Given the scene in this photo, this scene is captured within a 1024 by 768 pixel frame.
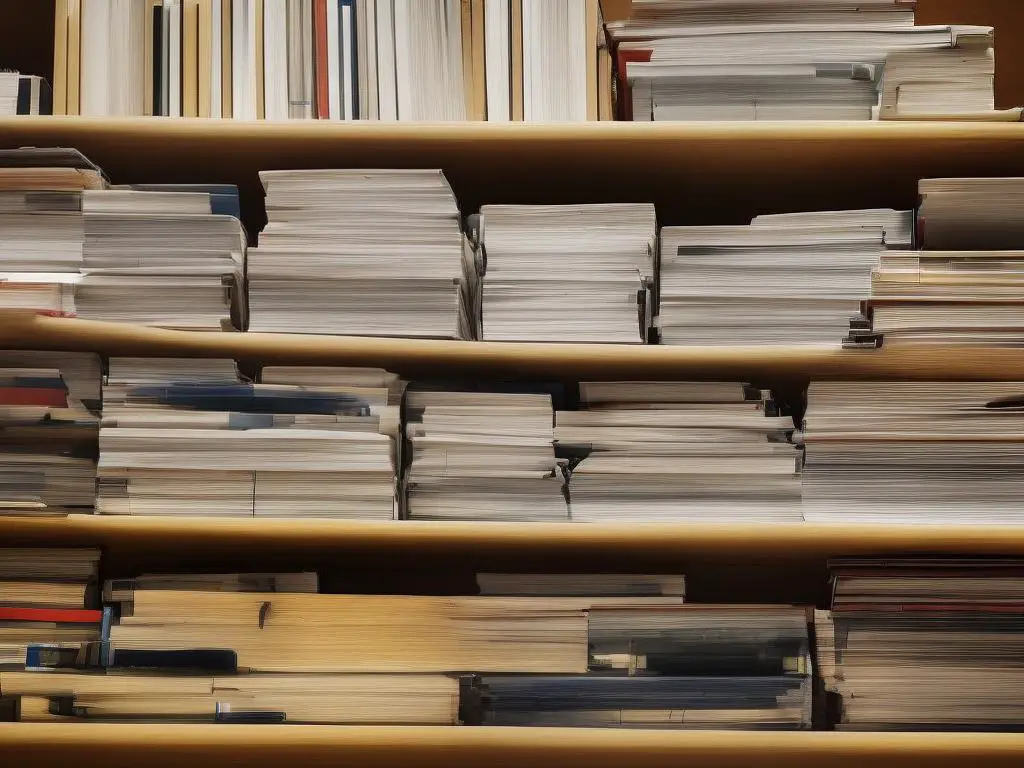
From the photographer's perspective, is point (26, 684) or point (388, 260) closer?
point (26, 684)

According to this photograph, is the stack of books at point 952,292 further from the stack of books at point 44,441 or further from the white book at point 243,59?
the stack of books at point 44,441

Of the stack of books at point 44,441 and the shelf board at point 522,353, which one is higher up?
the shelf board at point 522,353

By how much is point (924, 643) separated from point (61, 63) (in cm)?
158

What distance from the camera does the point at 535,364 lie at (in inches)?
61.2

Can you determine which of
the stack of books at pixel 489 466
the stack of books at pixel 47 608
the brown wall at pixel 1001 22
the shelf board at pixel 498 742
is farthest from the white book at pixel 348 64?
the brown wall at pixel 1001 22

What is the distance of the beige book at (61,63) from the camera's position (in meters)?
1.65

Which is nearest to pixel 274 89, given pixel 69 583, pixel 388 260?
pixel 388 260

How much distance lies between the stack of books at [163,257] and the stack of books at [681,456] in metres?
0.55

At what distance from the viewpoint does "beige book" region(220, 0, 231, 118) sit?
1.66m

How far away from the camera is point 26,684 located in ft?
4.83

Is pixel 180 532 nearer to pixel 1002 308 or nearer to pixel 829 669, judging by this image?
pixel 829 669

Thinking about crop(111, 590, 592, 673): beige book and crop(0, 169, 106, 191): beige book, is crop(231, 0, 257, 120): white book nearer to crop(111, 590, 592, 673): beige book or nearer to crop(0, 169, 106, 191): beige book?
crop(0, 169, 106, 191): beige book

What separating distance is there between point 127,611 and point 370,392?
469 mm

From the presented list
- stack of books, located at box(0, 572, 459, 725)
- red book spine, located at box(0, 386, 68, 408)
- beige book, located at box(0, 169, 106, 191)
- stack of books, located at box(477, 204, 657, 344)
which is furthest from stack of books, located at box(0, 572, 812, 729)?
beige book, located at box(0, 169, 106, 191)
